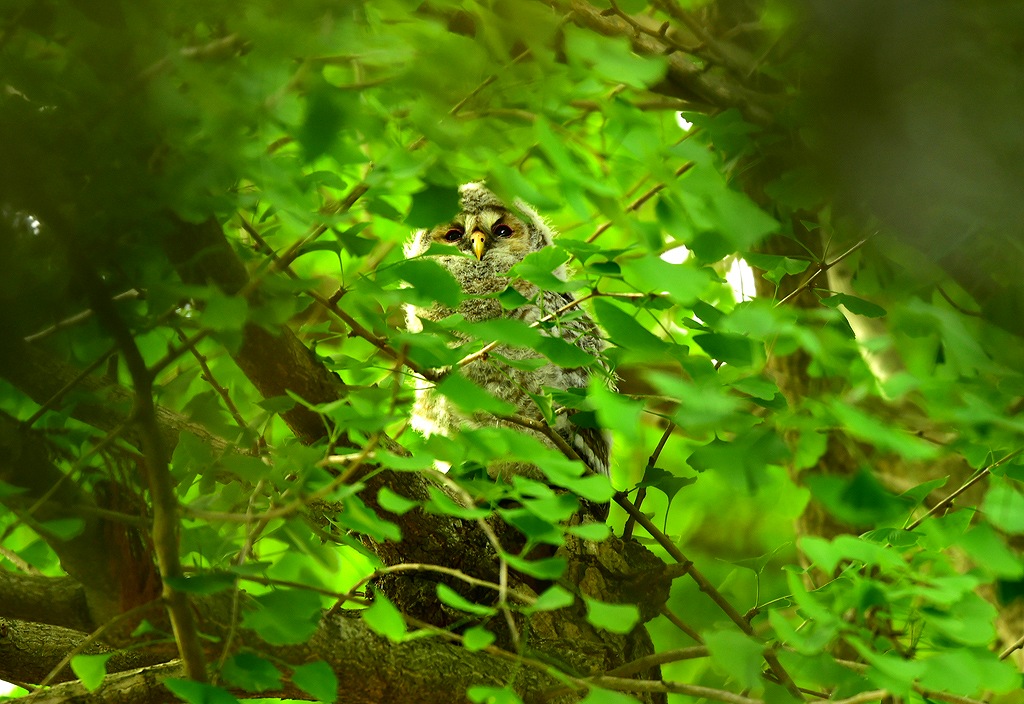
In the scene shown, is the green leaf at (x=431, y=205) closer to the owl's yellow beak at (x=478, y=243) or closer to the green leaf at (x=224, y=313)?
the green leaf at (x=224, y=313)

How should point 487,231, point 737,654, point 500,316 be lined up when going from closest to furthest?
point 737,654 → point 500,316 → point 487,231

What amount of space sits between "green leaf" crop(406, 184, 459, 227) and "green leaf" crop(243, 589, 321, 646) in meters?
0.48

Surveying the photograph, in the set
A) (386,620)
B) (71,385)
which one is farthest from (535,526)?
(71,385)

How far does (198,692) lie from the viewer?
109cm

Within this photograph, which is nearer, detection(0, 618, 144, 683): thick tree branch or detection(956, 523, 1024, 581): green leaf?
detection(956, 523, 1024, 581): green leaf

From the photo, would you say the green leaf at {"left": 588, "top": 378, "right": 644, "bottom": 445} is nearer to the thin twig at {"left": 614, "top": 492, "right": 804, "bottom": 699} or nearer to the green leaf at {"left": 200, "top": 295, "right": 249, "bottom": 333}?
the green leaf at {"left": 200, "top": 295, "right": 249, "bottom": 333}

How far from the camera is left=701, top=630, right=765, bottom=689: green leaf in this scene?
100cm

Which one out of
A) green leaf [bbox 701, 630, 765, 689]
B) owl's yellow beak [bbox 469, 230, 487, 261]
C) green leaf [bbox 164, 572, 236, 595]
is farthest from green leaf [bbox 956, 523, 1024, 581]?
owl's yellow beak [bbox 469, 230, 487, 261]

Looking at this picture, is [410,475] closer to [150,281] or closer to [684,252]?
[150,281]

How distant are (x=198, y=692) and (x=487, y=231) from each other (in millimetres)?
A: 2320

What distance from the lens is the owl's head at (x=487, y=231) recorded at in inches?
125

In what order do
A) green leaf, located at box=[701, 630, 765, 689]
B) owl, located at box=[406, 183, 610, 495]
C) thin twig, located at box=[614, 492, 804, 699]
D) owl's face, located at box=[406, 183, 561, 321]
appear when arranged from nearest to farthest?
1. green leaf, located at box=[701, 630, 765, 689]
2. thin twig, located at box=[614, 492, 804, 699]
3. owl, located at box=[406, 183, 610, 495]
4. owl's face, located at box=[406, 183, 561, 321]

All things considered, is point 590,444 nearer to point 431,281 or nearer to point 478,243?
point 478,243

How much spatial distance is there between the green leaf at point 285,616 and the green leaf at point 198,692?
9cm
